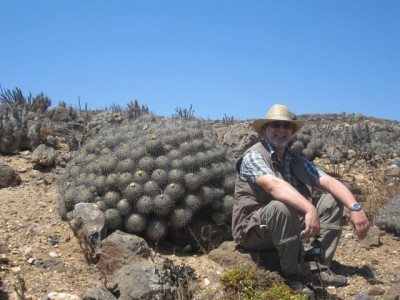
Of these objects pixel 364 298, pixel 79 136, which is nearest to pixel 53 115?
pixel 79 136

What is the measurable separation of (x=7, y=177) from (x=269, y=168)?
3.86m

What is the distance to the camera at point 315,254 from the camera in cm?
473

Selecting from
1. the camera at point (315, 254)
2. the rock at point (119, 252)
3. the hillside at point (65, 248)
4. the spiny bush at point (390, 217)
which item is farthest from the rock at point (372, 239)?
the rock at point (119, 252)

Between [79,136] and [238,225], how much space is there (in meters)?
5.25

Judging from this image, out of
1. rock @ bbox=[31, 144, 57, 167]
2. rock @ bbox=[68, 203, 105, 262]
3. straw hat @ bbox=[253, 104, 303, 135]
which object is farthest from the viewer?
rock @ bbox=[31, 144, 57, 167]

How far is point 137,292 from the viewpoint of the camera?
13.0ft

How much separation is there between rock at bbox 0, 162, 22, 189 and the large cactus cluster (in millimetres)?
866

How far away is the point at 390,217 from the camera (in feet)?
20.7

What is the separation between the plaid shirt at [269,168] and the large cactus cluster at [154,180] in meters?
1.12

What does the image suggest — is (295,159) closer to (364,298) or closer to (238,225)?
(238,225)

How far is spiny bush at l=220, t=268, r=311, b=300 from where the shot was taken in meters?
4.05

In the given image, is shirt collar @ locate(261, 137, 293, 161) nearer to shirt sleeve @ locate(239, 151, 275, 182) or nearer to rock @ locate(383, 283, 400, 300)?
shirt sleeve @ locate(239, 151, 275, 182)

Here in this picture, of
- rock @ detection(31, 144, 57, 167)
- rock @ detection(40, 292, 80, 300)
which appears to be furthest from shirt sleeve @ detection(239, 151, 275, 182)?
rock @ detection(31, 144, 57, 167)

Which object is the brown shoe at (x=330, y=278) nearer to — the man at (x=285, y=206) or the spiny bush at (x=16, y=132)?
the man at (x=285, y=206)
